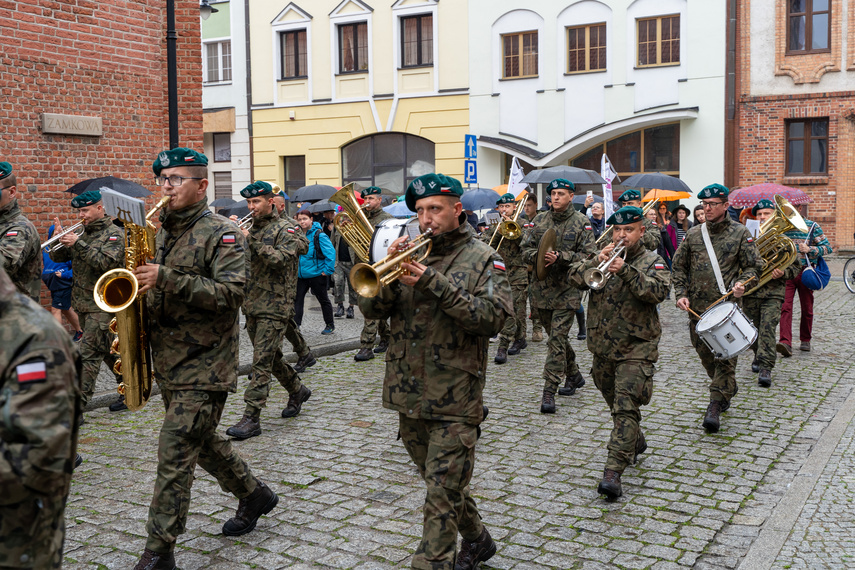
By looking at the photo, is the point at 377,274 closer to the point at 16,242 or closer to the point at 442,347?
the point at 442,347

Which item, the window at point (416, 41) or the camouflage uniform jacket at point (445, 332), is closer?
the camouflage uniform jacket at point (445, 332)

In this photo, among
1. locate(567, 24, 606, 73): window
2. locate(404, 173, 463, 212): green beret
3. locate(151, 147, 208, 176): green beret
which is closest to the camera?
A: locate(404, 173, 463, 212): green beret

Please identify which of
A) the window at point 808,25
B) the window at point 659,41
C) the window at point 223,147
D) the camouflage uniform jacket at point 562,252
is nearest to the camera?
the camouflage uniform jacket at point 562,252

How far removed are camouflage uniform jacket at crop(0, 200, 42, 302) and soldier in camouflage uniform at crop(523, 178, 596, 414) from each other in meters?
4.55

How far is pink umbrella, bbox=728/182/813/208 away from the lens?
1884 centimetres

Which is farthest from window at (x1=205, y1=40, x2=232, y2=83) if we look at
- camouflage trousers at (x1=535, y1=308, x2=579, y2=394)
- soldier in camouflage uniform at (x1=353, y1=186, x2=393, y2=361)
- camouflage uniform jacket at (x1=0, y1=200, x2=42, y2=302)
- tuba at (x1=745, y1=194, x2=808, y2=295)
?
camouflage uniform jacket at (x1=0, y1=200, x2=42, y2=302)

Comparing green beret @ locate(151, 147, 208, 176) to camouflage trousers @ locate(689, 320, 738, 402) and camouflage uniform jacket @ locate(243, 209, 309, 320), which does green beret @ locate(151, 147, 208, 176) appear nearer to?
camouflage uniform jacket @ locate(243, 209, 309, 320)

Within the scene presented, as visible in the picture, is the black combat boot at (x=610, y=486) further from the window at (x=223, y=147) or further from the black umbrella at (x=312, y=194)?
the window at (x=223, y=147)

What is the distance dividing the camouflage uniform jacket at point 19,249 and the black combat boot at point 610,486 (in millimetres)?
4370

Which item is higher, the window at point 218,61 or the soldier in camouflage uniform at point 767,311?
the window at point 218,61

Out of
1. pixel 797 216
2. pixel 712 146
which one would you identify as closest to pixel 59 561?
pixel 797 216

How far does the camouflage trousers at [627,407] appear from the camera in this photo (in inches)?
231

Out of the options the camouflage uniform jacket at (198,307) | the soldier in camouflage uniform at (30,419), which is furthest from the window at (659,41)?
the soldier in camouflage uniform at (30,419)

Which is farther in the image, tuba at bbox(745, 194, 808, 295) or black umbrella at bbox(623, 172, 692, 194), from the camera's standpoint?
black umbrella at bbox(623, 172, 692, 194)
